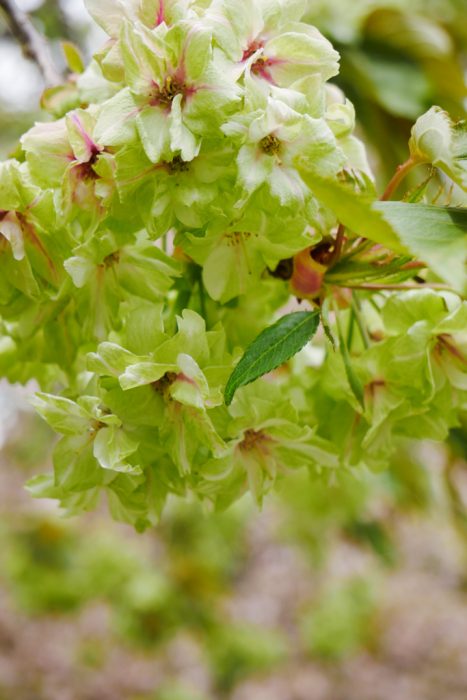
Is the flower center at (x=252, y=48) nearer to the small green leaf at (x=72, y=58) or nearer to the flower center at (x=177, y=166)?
the flower center at (x=177, y=166)

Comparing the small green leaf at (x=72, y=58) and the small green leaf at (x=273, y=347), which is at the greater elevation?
the small green leaf at (x=72, y=58)

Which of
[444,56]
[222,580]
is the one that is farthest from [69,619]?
[444,56]

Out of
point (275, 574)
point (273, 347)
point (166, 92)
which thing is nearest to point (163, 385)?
point (273, 347)

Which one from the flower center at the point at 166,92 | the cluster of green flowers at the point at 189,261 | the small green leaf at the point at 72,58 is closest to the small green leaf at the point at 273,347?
the cluster of green flowers at the point at 189,261

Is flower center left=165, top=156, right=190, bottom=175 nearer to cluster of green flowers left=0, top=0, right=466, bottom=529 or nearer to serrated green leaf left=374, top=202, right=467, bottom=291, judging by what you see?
cluster of green flowers left=0, top=0, right=466, bottom=529

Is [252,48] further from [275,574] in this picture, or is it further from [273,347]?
[275,574]
